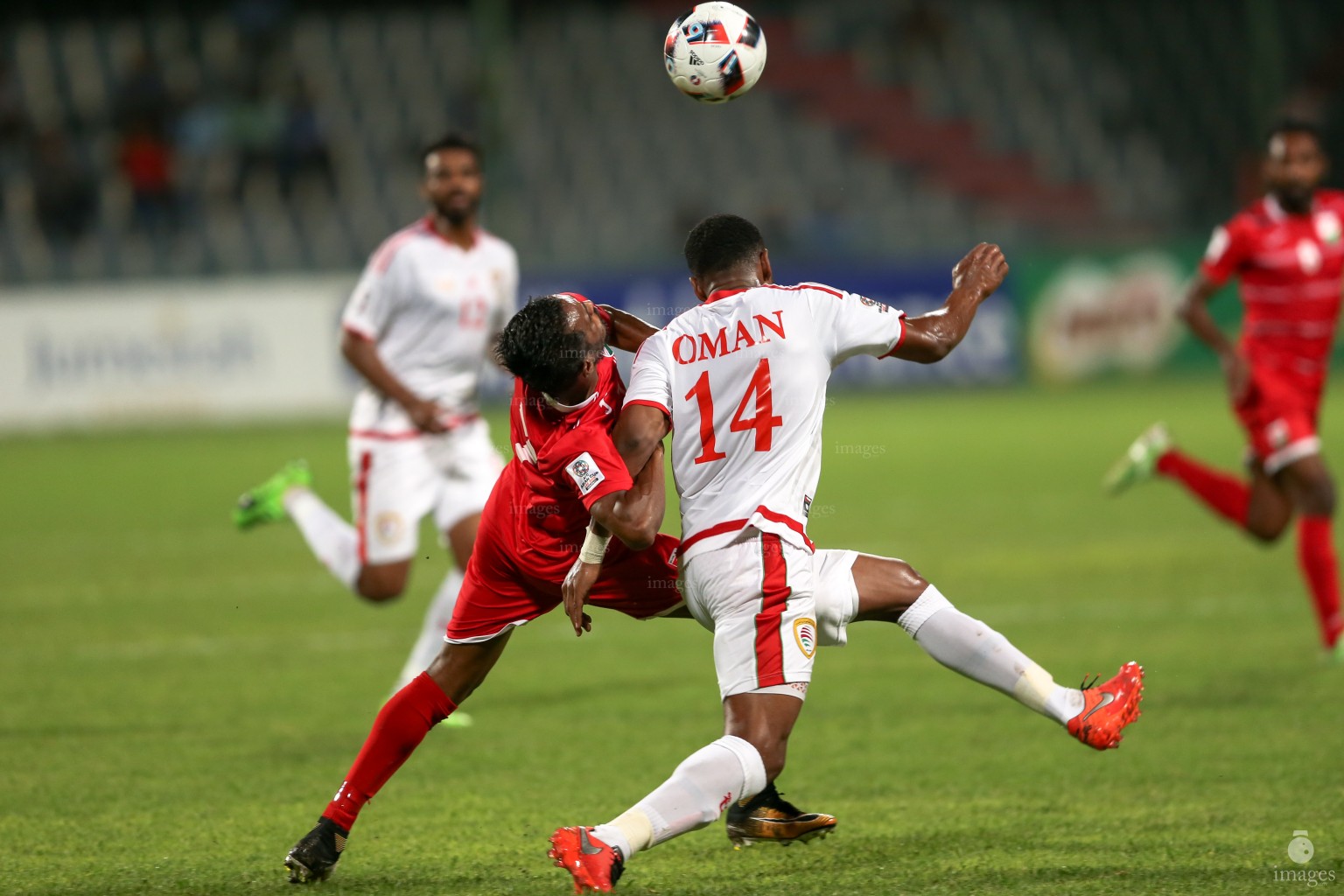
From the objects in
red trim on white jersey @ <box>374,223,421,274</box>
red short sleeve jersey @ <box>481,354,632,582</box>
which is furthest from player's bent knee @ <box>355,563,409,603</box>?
red short sleeve jersey @ <box>481,354,632,582</box>

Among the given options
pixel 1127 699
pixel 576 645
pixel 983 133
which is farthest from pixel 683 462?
pixel 983 133

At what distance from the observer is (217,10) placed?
2742 centimetres

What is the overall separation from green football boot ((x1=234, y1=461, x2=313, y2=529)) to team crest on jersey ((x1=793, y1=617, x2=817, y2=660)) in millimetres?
4267

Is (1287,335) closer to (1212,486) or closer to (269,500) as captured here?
(1212,486)

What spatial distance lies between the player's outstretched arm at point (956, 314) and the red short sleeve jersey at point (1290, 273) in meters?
3.61

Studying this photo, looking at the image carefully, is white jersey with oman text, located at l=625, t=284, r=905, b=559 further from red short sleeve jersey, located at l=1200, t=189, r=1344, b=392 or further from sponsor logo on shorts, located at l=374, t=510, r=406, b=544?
red short sleeve jersey, located at l=1200, t=189, r=1344, b=392

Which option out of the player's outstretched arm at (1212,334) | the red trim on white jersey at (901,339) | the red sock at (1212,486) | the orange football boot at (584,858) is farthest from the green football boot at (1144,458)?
the orange football boot at (584,858)

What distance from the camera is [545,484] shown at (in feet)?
16.3

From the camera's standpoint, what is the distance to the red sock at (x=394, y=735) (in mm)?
5031

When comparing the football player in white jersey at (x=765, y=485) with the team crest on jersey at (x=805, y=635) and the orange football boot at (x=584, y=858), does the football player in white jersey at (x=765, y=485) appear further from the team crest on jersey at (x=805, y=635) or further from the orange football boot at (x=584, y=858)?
the orange football boot at (x=584, y=858)

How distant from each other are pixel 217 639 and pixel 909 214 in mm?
19371

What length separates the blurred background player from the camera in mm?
8125

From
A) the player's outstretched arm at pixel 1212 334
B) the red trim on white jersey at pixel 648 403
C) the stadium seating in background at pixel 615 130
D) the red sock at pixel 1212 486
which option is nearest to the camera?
the red trim on white jersey at pixel 648 403

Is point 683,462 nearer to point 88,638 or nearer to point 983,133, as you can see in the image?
point 88,638
